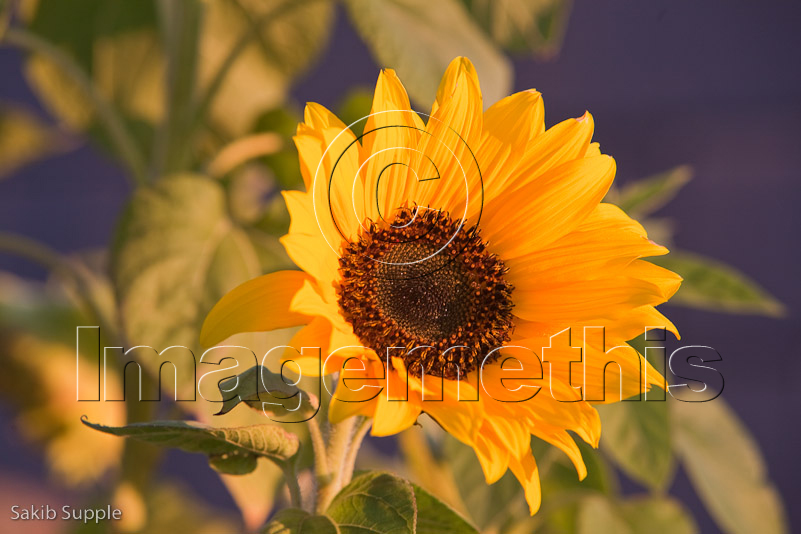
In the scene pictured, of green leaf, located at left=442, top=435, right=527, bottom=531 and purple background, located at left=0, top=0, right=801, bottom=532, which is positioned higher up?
purple background, located at left=0, top=0, right=801, bottom=532

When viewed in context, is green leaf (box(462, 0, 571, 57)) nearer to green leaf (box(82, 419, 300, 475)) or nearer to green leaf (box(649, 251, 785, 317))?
green leaf (box(649, 251, 785, 317))

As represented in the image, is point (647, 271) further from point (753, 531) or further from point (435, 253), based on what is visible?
point (753, 531)

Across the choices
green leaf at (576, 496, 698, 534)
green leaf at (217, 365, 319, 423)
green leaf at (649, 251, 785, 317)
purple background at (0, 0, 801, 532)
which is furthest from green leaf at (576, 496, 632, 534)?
purple background at (0, 0, 801, 532)

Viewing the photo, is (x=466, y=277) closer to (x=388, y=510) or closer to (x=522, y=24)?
(x=388, y=510)

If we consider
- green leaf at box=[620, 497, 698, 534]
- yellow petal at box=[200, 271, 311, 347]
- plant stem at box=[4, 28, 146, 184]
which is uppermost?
plant stem at box=[4, 28, 146, 184]

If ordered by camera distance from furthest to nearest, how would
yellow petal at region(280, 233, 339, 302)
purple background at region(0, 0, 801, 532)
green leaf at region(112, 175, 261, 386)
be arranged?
1. purple background at region(0, 0, 801, 532)
2. green leaf at region(112, 175, 261, 386)
3. yellow petal at region(280, 233, 339, 302)

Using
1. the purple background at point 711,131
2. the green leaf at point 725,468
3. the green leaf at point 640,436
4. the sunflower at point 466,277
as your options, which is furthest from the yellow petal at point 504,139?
the purple background at point 711,131
